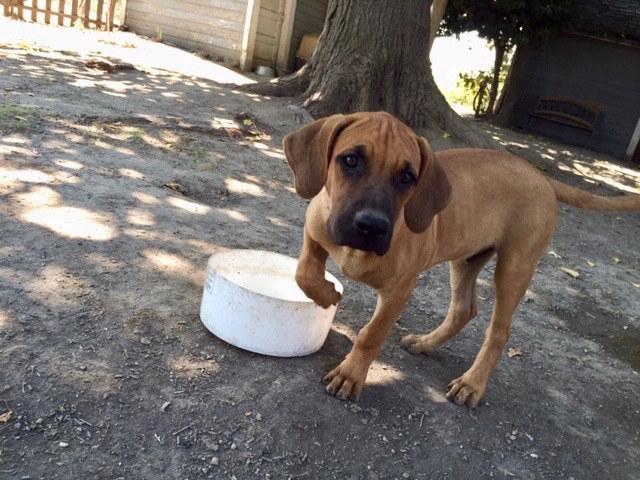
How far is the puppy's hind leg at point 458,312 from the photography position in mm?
3994

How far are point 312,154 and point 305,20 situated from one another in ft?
53.7

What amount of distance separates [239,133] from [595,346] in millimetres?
5144

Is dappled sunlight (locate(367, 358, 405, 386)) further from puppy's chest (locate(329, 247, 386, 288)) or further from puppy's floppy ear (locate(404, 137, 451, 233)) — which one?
puppy's floppy ear (locate(404, 137, 451, 233))

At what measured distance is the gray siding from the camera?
1748 centimetres

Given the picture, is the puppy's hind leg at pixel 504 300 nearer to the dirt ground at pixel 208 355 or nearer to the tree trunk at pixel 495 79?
the dirt ground at pixel 208 355

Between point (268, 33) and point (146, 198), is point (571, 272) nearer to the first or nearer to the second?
point (146, 198)

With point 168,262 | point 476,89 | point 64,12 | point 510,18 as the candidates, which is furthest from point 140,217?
point 476,89

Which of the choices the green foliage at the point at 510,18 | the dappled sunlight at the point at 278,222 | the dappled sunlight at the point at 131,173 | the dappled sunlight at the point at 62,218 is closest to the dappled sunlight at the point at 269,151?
the dappled sunlight at the point at 278,222

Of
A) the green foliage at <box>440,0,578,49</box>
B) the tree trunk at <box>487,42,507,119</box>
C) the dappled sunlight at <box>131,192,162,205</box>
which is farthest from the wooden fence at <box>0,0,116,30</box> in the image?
the dappled sunlight at <box>131,192,162,205</box>

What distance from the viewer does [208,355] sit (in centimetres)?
336

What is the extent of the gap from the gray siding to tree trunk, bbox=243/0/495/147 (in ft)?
28.5

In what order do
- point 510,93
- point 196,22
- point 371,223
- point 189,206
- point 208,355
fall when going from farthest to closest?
point 510,93
point 196,22
point 189,206
point 208,355
point 371,223

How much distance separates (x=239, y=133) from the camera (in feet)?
26.3

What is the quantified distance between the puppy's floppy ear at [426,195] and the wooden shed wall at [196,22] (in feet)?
45.5
